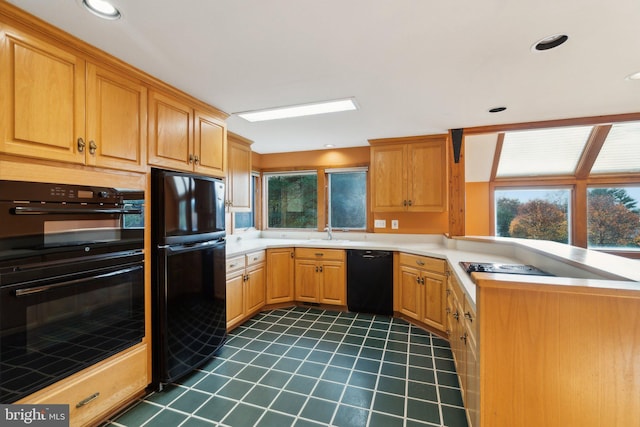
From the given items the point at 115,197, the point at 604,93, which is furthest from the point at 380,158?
the point at 115,197

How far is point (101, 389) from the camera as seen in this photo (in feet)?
5.26

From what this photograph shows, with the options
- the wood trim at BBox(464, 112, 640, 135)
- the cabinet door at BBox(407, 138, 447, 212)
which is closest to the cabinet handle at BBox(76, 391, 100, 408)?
the cabinet door at BBox(407, 138, 447, 212)

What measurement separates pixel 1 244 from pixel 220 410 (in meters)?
1.48

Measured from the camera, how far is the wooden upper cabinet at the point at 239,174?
10.9 ft

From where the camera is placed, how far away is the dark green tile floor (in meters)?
1.69

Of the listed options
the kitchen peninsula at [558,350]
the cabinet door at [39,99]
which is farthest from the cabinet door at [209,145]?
the kitchen peninsula at [558,350]

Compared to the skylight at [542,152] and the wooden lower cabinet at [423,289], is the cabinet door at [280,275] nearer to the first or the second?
the wooden lower cabinet at [423,289]

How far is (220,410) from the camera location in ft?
5.74

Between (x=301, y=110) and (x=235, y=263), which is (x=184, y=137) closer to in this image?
(x=301, y=110)

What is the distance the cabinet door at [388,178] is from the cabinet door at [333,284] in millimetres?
951

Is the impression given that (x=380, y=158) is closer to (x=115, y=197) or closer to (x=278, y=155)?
(x=278, y=155)

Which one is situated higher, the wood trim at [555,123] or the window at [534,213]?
the wood trim at [555,123]

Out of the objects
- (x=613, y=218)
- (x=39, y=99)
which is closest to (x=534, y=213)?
(x=613, y=218)

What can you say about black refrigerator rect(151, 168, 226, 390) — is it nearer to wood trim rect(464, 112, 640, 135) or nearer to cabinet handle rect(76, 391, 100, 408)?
cabinet handle rect(76, 391, 100, 408)
